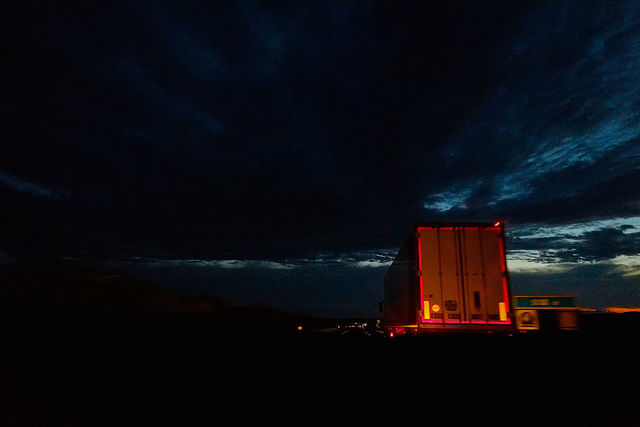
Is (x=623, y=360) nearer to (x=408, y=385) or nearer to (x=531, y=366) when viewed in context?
(x=531, y=366)

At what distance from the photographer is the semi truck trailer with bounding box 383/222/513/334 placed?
444 inches

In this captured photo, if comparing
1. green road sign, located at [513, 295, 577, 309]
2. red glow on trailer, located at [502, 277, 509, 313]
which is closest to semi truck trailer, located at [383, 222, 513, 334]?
red glow on trailer, located at [502, 277, 509, 313]

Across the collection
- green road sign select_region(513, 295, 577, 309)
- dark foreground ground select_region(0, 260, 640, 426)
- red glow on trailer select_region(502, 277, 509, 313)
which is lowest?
dark foreground ground select_region(0, 260, 640, 426)

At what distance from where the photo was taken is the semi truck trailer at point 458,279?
1129 cm

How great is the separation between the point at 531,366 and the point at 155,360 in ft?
31.1

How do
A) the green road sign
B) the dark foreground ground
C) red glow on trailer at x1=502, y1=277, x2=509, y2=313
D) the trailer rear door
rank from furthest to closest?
the green road sign → the trailer rear door → red glow on trailer at x1=502, y1=277, x2=509, y2=313 → the dark foreground ground

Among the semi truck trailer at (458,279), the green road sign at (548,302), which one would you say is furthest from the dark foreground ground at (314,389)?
the green road sign at (548,302)

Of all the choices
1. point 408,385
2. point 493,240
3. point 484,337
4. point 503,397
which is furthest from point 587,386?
point 493,240

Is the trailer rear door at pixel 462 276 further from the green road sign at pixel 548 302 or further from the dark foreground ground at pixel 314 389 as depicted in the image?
the green road sign at pixel 548 302

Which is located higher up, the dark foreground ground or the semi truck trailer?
the semi truck trailer

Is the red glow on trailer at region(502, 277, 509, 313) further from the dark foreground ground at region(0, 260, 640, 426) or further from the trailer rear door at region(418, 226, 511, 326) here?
the dark foreground ground at region(0, 260, 640, 426)

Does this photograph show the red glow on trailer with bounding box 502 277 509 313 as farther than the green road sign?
No

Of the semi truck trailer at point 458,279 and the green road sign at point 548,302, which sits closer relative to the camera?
the semi truck trailer at point 458,279

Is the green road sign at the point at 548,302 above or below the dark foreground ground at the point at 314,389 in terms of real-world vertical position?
above
